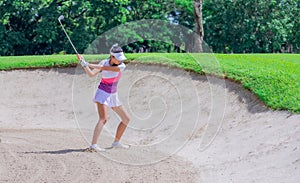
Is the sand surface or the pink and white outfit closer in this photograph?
the sand surface

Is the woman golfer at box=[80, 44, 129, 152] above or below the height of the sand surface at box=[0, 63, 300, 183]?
above

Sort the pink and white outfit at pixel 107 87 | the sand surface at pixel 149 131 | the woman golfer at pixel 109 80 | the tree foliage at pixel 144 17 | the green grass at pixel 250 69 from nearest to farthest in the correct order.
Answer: the sand surface at pixel 149 131, the woman golfer at pixel 109 80, the pink and white outfit at pixel 107 87, the green grass at pixel 250 69, the tree foliage at pixel 144 17

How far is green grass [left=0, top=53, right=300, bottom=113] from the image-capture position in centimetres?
1563

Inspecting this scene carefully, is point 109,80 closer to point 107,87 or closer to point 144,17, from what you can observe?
point 107,87

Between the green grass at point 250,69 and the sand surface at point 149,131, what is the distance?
0.28m

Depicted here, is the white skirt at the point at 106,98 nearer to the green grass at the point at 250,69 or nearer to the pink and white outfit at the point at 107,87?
the pink and white outfit at the point at 107,87

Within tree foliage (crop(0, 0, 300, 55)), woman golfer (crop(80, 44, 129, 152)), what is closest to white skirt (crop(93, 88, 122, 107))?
woman golfer (crop(80, 44, 129, 152))

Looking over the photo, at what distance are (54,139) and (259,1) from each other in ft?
119

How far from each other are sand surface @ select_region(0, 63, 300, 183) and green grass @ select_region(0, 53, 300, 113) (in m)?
0.28

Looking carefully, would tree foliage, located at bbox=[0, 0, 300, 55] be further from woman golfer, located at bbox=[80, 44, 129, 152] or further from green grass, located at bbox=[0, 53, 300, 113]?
woman golfer, located at bbox=[80, 44, 129, 152]

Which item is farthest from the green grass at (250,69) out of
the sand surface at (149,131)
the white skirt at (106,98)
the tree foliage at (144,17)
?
the tree foliage at (144,17)

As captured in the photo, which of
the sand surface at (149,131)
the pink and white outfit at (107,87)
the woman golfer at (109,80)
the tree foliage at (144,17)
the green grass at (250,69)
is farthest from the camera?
the tree foliage at (144,17)

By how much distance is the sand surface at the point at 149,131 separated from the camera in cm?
1189

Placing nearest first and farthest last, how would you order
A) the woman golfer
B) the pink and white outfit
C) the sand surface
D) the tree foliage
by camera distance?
the sand surface
the woman golfer
the pink and white outfit
the tree foliage
